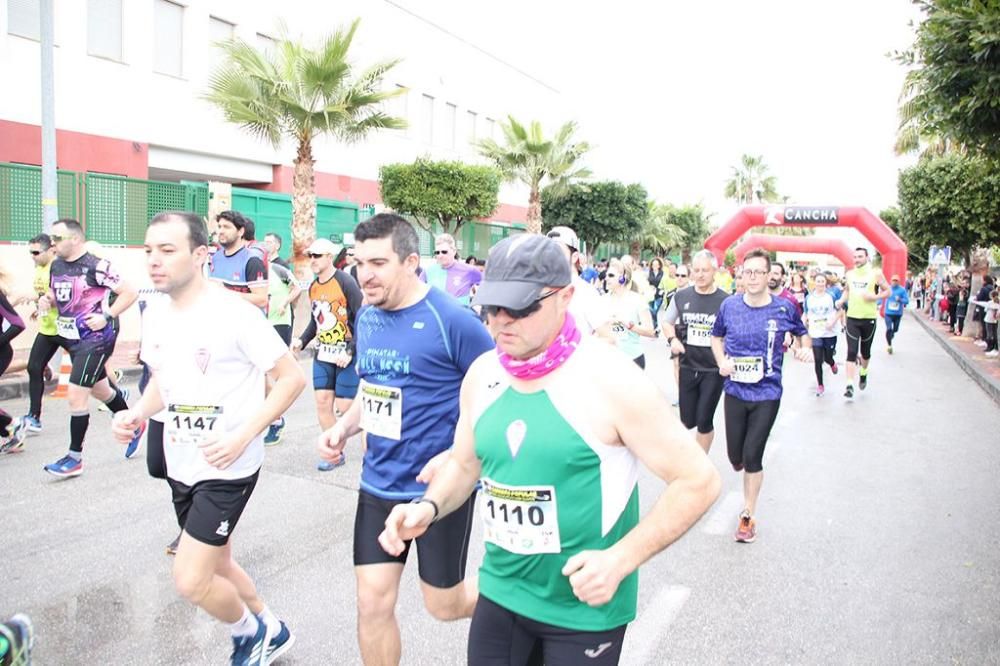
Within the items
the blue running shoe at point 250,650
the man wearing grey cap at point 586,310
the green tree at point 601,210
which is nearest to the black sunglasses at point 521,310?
the blue running shoe at point 250,650

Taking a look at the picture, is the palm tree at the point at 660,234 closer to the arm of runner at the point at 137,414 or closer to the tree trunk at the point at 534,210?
the tree trunk at the point at 534,210

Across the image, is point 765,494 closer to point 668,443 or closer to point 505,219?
point 668,443

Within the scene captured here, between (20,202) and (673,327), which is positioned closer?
(673,327)

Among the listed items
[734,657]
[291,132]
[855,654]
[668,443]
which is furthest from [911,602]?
[291,132]

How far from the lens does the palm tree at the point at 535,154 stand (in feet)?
91.5

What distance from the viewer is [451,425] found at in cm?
325

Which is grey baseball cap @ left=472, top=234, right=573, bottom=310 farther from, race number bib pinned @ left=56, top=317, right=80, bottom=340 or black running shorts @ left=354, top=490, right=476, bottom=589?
race number bib pinned @ left=56, top=317, right=80, bottom=340

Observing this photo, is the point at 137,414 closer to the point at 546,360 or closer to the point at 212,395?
the point at 212,395

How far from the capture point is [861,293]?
12203mm

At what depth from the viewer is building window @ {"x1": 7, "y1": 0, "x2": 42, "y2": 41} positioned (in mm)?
16844

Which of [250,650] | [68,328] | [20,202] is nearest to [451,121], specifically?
[20,202]

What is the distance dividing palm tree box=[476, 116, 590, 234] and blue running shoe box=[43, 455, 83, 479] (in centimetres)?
2307

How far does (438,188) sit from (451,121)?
26.8ft

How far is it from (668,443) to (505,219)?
36.3 m
